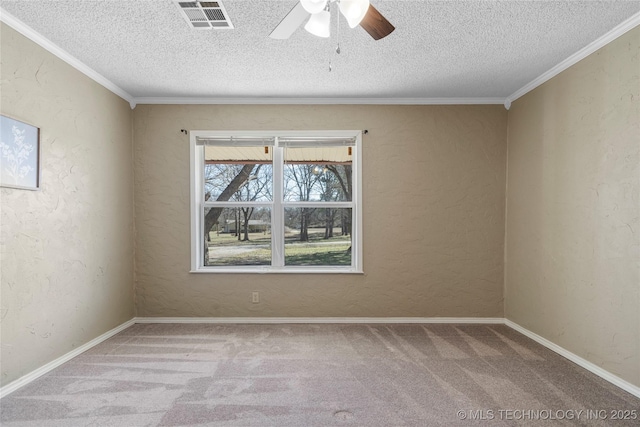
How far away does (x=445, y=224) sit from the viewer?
3666 mm

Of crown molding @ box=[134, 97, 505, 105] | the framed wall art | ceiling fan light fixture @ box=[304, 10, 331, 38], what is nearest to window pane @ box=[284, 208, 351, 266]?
crown molding @ box=[134, 97, 505, 105]

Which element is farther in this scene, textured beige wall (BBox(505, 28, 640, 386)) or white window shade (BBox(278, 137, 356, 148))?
white window shade (BBox(278, 137, 356, 148))

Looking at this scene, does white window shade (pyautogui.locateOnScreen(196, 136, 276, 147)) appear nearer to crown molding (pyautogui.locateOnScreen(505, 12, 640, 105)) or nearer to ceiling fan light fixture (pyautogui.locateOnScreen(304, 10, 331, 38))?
ceiling fan light fixture (pyautogui.locateOnScreen(304, 10, 331, 38))

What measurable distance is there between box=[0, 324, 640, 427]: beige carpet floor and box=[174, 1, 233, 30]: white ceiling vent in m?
2.44

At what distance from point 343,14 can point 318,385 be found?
228 centimetres

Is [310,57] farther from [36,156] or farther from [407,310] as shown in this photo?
[407,310]

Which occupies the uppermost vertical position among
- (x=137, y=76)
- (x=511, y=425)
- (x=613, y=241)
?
(x=137, y=76)

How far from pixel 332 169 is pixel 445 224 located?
138cm

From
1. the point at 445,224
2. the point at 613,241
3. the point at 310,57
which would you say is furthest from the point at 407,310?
the point at 310,57

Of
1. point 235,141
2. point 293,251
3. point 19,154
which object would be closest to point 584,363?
point 293,251

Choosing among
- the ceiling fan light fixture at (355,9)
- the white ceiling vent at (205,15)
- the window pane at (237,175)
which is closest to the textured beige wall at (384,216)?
the window pane at (237,175)

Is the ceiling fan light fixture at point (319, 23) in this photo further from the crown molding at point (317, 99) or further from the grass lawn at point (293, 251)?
the grass lawn at point (293, 251)

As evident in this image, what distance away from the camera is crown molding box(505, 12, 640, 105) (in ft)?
7.30

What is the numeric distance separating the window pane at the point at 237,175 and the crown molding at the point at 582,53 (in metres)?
2.67
